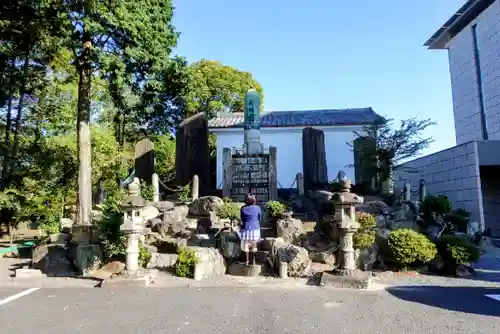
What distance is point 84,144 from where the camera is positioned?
36.1 feet

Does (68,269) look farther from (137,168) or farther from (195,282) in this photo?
(137,168)

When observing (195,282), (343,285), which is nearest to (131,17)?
(195,282)

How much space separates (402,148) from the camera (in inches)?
514

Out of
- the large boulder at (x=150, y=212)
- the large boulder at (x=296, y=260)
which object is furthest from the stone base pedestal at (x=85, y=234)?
the large boulder at (x=296, y=260)

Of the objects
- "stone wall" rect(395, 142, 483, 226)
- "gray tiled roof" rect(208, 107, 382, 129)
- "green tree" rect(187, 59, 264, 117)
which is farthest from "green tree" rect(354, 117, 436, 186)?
"green tree" rect(187, 59, 264, 117)

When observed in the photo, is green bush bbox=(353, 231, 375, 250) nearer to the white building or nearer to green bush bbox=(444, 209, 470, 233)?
green bush bbox=(444, 209, 470, 233)

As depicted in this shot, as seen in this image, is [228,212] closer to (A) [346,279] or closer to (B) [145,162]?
(A) [346,279]

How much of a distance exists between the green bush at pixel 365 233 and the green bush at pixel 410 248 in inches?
18.2

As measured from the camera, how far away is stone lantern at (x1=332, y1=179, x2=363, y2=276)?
734cm

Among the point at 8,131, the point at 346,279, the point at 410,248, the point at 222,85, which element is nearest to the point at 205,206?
the point at 346,279

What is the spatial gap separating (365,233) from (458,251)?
192 cm

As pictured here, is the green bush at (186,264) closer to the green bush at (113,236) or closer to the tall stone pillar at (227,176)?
the green bush at (113,236)

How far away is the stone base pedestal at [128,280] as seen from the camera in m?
7.37

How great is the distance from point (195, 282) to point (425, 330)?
4.57 meters
